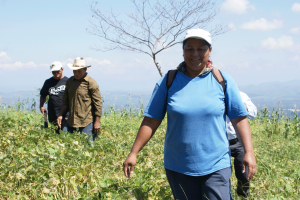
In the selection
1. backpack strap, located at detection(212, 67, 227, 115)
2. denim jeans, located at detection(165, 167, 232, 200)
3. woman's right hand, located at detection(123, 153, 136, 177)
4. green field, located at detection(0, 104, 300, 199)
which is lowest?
green field, located at detection(0, 104, 300, 199)

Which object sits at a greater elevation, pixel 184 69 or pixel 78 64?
pixel 78 64

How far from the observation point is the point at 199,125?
2049mm

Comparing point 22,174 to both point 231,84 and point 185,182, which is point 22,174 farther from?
point 231,84

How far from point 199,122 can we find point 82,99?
3408 millimetres

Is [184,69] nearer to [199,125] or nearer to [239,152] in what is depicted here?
[199,125]

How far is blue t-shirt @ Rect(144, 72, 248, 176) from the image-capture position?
2047 millimetres

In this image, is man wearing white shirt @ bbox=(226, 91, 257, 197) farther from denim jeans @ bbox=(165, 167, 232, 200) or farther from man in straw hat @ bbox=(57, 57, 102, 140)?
man in straw hat @ bbox=(57, 57, 102, 140)

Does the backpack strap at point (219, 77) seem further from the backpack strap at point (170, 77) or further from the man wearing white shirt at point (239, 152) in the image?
the man wearing white shirt at point (239, 152)

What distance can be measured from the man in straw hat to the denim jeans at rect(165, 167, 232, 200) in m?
3.12

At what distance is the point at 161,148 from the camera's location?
18.5ft

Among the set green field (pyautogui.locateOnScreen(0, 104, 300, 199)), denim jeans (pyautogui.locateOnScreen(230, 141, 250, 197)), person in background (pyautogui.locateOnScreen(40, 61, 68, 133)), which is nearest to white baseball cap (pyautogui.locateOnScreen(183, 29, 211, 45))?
green field (pyautogui.locateOnScreen(0, 104, 300, 199))

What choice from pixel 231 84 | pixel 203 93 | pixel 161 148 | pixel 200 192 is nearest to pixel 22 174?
pixel 200 192

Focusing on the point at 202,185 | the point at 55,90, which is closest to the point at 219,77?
the point at 202,185

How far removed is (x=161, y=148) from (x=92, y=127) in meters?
1.51
